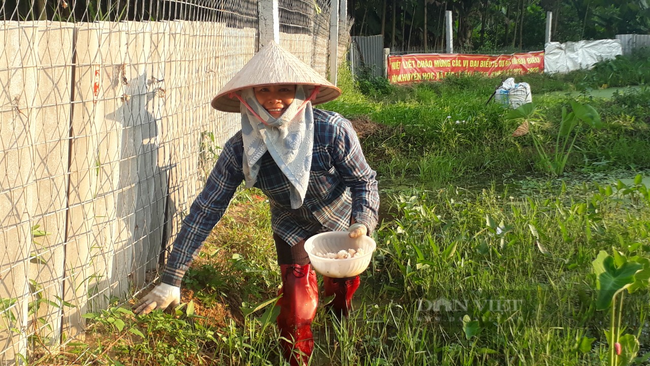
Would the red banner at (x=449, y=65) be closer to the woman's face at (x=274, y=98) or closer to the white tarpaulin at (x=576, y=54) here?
the white tarpaulin at (x=576, y=54)

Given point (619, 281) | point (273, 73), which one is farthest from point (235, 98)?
point (619, 281)

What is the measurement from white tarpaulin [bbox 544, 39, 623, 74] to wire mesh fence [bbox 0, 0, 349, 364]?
17460 millimetres

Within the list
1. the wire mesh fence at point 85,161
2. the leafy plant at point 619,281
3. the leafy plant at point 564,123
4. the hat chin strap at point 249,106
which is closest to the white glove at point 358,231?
the hat chin strap at point 249,106

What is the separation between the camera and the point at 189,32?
3357 millimetres

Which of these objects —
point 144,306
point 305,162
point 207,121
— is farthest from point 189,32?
point 144,306

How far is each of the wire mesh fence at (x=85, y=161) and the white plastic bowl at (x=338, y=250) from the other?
83cm

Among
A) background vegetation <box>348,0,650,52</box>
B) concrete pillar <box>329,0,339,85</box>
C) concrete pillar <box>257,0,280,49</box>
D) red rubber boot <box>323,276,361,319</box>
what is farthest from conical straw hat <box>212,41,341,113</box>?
background vegetation <box>348,0,650,52</box>

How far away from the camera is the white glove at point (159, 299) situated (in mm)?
2492

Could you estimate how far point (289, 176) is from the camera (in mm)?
2533

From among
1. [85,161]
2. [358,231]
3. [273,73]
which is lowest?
[358,231]

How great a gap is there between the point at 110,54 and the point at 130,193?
1.97 ft

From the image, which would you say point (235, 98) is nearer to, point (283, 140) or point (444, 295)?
point (283, 140)

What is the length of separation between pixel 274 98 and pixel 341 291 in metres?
0.97

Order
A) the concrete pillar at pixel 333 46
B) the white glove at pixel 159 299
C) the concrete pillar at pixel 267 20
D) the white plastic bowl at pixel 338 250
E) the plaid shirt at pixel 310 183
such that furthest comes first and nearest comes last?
the concrete pillar at pixel 333 46 < the concrete pillar at pixel 267 20 < the plaid shirt at pixel 310 183 < the white glove at pixel 159 299 < the white plastic bowl at pixel 338 250
